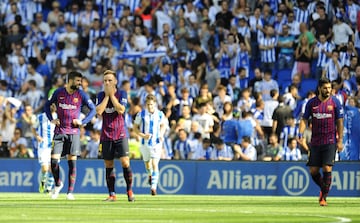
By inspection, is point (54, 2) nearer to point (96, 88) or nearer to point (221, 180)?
point (96, 88)

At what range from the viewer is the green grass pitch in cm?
1600

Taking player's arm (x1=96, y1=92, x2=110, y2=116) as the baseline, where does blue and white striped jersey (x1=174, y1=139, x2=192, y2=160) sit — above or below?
below

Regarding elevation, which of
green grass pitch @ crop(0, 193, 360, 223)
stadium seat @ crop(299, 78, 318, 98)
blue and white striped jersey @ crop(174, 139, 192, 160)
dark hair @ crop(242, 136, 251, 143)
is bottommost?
green grass pitch @ crop(0, 193, 360, 223)

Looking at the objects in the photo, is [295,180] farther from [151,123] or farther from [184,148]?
[151,123]

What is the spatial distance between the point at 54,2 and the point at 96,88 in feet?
14.0

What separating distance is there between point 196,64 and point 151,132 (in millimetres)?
8522

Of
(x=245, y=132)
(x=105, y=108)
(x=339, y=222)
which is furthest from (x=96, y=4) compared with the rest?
(x=339, y=222)

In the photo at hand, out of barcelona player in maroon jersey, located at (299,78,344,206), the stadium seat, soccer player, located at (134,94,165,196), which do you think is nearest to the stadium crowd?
the stadium seat

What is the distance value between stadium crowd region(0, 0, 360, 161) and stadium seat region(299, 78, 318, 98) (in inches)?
1.1

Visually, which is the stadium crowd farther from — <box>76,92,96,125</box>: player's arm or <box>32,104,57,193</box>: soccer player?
<box>76,92,96,125</box>: player's arm

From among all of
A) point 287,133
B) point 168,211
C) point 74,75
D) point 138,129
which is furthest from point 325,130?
point 287,133

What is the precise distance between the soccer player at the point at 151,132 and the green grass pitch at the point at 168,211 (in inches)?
129

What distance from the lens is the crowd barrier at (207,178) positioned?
27.9 m

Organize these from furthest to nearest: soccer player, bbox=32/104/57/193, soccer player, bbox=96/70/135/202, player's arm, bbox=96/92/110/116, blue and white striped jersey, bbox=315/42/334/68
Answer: blue and white striped jersey, bbox=315/42/334/68 < soccer player, bbox=32/104/57/193 < soccer player, bbox=96/70/135/202 < player's arm, bbox=96/92/110/116
